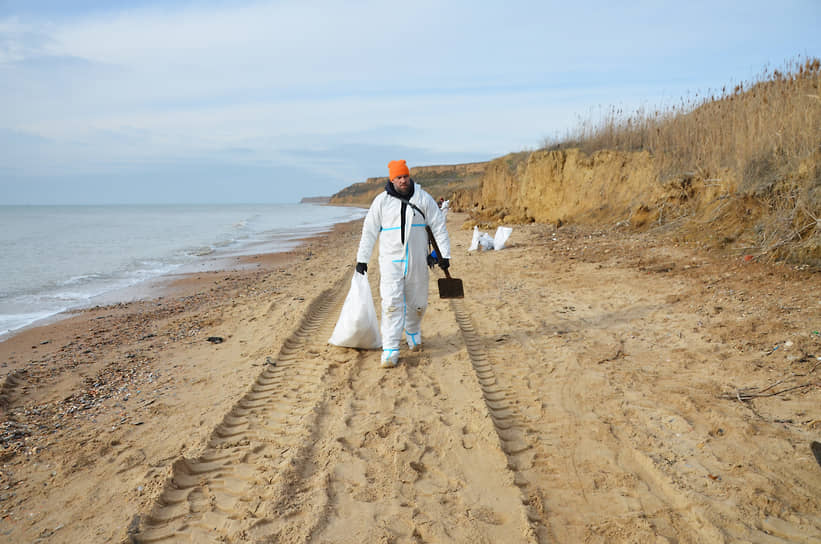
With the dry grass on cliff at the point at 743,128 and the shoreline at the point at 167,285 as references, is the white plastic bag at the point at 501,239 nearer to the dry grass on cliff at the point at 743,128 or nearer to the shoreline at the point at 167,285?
the dry grass on cliff at the point at 743,128

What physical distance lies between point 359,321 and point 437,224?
1275mm

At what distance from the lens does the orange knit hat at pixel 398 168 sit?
4848 millimetres

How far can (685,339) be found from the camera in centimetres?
508

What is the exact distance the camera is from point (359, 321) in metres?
5.12

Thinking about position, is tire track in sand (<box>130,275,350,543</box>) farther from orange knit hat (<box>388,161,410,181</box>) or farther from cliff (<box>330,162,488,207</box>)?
cliff (<box>330,162,488,207</box>)

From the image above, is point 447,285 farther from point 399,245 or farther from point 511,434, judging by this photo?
point 511,434

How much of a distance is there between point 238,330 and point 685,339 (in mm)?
5266

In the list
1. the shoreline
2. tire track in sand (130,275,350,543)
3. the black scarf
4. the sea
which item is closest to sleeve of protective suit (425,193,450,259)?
the black scarf

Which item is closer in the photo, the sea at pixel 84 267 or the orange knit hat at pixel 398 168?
the orange knit hat at pixel 398 168

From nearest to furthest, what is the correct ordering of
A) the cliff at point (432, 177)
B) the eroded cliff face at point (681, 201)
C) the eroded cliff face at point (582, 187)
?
1. the eroded cliff face at point (681, 201)
2. the eroded cliff face at point (582, 187)
3. the cliff at point (432, 177)

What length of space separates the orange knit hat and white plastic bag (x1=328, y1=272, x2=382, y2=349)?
106 cm

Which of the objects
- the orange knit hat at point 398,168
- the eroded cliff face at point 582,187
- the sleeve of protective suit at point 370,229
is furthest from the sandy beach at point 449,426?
the eroded cliff face at point 582,187

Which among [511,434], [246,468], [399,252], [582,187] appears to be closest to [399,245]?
[399,252]

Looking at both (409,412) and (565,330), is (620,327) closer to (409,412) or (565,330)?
(565,330)
